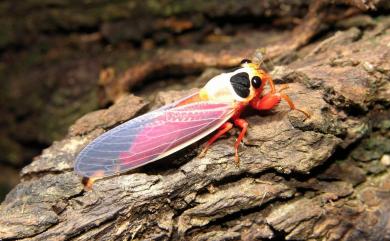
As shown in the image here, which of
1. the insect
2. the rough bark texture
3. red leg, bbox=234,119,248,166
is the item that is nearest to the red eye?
the insect

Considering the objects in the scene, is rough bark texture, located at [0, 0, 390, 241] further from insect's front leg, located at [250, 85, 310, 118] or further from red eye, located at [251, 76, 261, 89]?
red eye, located at [251, 76, 261, 89]

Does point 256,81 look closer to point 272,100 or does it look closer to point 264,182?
point 272,100

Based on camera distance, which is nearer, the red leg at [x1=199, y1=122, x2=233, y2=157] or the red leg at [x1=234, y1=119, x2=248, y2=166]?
the red leg at [x1=234, y1=119, x2=248, y2=166]

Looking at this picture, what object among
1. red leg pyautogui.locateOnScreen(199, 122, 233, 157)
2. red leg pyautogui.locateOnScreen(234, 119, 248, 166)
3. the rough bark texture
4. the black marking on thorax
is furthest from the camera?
the black marking on thorax

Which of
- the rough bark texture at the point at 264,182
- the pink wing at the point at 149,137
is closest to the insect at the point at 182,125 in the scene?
the pink wing at the point at 149,137

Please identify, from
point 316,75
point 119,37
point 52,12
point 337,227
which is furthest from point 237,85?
point 52,12

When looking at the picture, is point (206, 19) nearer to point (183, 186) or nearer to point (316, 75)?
point (316, 75)

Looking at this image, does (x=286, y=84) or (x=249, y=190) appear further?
(x=286, y=84)

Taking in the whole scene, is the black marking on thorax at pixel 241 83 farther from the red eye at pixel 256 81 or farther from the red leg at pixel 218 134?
the red leg at pixel 218 134
